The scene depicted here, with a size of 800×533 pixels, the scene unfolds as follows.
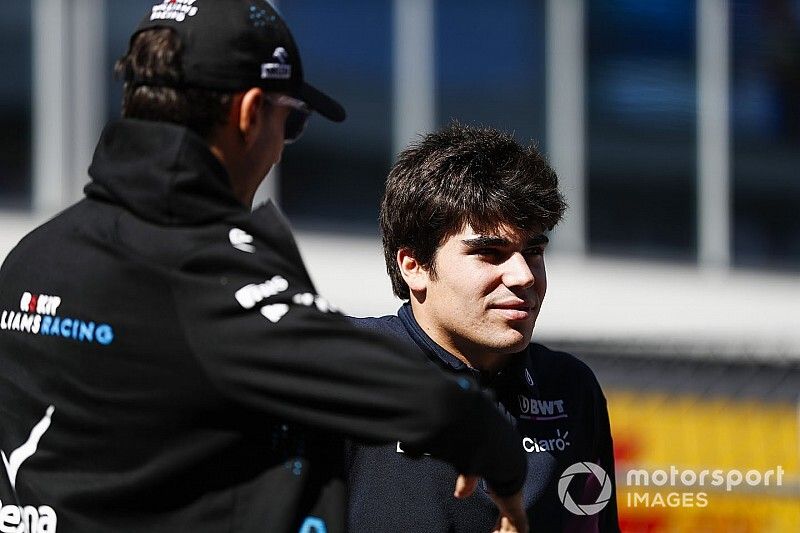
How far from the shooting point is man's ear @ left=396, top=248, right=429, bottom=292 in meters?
2.88

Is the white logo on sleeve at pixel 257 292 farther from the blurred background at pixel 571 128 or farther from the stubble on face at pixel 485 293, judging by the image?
the blurred background at pixel 571 128

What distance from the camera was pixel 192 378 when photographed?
6.48 feet

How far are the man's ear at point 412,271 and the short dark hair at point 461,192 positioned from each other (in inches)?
0.5

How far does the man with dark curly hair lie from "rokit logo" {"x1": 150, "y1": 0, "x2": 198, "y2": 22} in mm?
877

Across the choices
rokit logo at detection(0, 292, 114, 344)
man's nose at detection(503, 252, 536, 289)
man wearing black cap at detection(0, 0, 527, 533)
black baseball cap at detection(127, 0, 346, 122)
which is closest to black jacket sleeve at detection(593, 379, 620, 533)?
man's nose at detection(503, 252, 536, 289)

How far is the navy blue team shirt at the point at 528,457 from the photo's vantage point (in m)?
2.69

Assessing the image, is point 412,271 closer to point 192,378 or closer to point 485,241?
point 485,241

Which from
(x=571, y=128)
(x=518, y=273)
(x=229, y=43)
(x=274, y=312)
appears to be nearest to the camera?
(x=274, y=312)

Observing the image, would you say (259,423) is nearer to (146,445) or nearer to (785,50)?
(146,445)

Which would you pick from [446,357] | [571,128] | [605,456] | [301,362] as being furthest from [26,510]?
[571,128]

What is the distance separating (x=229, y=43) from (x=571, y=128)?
7.96 meters

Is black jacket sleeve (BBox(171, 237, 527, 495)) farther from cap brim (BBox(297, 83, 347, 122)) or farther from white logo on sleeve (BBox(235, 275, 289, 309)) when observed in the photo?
cap brim (BBox(297, 83, 347, 122))

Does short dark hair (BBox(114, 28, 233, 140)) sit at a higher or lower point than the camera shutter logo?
higher

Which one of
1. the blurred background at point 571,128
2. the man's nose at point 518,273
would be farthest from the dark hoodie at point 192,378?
the blurred background at point 571,128
